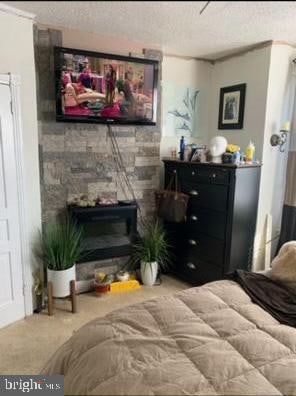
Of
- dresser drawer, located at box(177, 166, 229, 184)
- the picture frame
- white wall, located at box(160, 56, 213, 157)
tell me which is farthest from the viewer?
white wall, located at box(160, 56, 213, 157)

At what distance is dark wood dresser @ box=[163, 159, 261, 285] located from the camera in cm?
260

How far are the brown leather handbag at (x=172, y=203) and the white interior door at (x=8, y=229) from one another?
1379 mm

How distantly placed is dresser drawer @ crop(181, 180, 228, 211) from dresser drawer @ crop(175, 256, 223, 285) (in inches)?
21.9

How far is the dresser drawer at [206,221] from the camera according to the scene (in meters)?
2.69

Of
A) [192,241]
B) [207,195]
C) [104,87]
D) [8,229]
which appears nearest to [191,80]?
[104,87]

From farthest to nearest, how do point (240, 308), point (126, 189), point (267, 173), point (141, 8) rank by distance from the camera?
point (126, 189), point (267, 173), point (240, 308), point (141, 8)

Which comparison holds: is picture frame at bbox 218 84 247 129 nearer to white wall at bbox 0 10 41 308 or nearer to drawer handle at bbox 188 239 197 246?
drawer handle at bbox 188 239 197 246

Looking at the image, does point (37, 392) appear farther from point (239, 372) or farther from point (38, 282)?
point (38, 282)

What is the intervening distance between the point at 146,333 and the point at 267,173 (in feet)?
6.84

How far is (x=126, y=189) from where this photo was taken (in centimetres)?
304

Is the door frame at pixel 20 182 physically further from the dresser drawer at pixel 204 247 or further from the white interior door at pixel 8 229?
the dresser drawer at pixel 204 247

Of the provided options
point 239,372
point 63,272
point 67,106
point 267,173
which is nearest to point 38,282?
point 63,272

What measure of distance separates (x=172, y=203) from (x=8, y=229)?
149cm

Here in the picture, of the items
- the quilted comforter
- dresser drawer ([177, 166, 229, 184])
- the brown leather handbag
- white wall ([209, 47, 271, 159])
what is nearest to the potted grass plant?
the brown leather handbag
